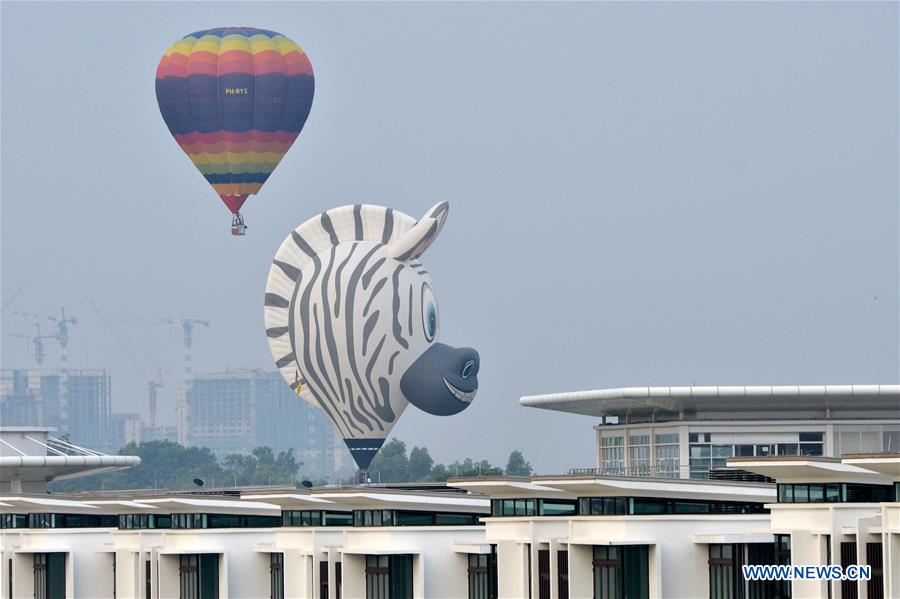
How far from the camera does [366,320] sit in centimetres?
13338

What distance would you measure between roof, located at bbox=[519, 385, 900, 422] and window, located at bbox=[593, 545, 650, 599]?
49.7 feet

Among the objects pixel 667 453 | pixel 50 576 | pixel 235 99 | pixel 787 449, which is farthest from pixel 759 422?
pixel 235 99

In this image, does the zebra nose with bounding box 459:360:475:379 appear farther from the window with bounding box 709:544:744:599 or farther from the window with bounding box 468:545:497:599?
the window with bounding box 709:544:744:599

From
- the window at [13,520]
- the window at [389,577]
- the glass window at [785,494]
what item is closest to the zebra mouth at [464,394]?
the window at [13,520]

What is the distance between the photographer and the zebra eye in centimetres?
13612

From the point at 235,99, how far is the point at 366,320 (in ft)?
58.1

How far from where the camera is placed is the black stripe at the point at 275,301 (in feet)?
456

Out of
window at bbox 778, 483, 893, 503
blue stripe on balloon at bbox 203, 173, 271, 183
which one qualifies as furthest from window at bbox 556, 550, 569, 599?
blue stripe on balloon at bbox 203, 173, 271, 183

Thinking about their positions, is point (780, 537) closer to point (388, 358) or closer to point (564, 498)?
point (564, 498)

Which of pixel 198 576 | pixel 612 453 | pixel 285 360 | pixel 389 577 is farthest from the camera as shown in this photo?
pixel 285 360

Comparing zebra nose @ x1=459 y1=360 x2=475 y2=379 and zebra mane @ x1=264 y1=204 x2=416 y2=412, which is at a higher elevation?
zebra mane @ x1=264 y1=204 x2=416 y2=412

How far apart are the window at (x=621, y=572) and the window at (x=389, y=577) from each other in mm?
9017

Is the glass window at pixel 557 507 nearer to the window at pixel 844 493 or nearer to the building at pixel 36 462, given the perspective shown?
the window at pixel 844 493

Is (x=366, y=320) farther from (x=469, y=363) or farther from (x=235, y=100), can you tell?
(x=235, y=100)
